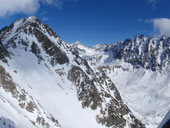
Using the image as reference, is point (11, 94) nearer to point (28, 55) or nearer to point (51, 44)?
point (28, 55)

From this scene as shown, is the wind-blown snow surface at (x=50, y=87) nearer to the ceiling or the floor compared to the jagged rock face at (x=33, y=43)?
nearer to the floor

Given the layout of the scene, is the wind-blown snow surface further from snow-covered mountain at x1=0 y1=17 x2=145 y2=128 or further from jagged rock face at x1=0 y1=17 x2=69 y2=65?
jagged rock face at x1=0 y1=17 x2=69 y2=65

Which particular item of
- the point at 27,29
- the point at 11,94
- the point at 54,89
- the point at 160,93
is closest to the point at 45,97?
the point at 54,89

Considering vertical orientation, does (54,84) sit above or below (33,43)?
below

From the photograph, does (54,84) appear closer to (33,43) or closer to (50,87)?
(50,87)

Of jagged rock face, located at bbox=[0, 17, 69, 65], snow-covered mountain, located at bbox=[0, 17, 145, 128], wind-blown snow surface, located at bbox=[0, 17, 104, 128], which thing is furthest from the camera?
jagged rock face, located at bbox=[0, 17, 69, 65]

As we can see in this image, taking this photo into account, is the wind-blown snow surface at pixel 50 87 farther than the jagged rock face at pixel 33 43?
No

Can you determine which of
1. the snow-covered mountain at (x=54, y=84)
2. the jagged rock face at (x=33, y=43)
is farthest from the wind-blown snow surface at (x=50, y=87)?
the jagged rock face at (x=33, y=43)

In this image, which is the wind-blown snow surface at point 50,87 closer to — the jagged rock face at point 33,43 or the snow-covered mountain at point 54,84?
the snow-covered mountain at point 54,84

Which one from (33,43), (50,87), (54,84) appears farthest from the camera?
(33,43)

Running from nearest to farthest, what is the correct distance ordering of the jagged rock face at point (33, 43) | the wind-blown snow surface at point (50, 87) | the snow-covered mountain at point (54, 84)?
the snow-covered mountain at point (54, 84), the wind-blown snow surface at point (50, 87), the jagged rock face at point (33, 43)

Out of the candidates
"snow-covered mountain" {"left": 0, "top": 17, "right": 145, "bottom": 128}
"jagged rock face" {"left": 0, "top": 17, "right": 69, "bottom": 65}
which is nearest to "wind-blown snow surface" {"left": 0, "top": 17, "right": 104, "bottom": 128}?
"snow-covered mountain" {"left": 0, "top": 17, "right": 145, "bottom": 128}

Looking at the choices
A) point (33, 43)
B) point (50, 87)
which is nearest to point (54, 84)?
point (50, 87)

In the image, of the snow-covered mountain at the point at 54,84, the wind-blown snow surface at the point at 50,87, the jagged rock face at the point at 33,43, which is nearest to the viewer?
the snow-covered mountain at the point at 54,84
